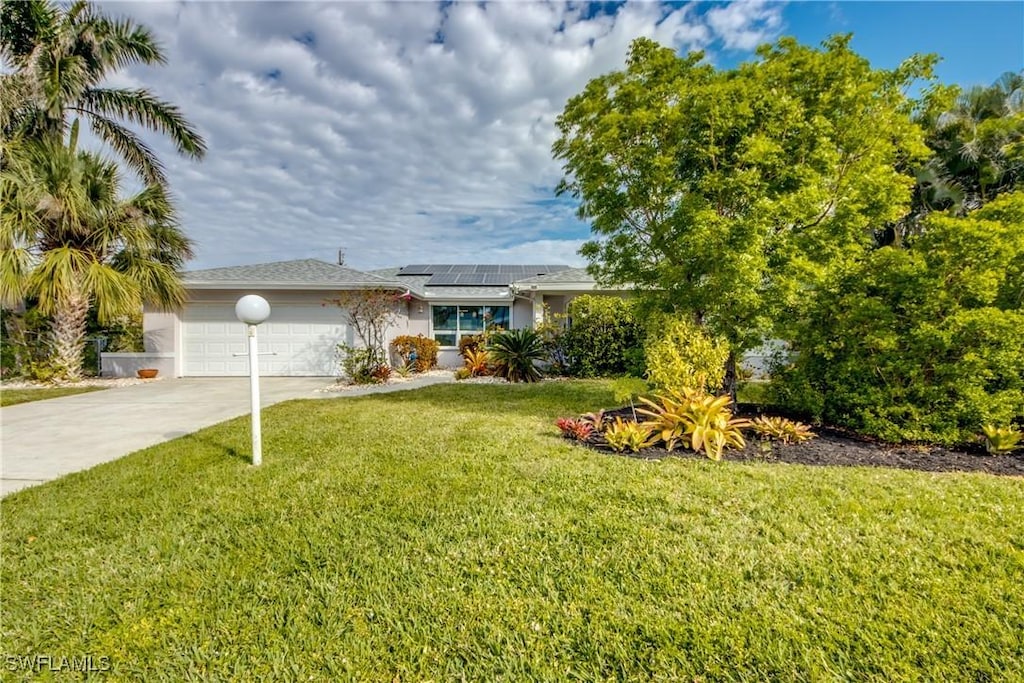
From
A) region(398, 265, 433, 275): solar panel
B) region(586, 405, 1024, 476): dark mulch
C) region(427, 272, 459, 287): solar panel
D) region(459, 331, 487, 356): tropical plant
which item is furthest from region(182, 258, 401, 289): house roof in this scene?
region(586, 405, 1024, 476): dark mulch

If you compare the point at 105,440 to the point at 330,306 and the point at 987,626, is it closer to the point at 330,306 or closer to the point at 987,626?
the point at 330,306

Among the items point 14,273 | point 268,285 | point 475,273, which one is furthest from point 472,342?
point 14,273

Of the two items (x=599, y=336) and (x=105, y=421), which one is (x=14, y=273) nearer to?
(x=105, y=421)

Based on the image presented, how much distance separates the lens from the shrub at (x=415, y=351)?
1451cm

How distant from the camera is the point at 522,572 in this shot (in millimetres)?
2848

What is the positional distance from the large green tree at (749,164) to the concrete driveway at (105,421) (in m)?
7.83

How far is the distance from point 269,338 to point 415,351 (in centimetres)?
457

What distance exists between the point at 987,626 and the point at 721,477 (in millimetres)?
2202

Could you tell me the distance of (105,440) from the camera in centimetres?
639

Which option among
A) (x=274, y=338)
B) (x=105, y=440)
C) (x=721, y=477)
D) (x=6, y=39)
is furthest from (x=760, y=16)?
(x=6, y=39)

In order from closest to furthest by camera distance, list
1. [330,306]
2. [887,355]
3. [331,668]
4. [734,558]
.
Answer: [331,668]
[734,558]
[887,355]
[330,306]

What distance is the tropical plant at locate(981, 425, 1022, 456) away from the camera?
501 centimetres

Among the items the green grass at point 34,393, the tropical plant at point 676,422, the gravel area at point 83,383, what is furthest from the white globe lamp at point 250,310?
the gravel area at point 83,383

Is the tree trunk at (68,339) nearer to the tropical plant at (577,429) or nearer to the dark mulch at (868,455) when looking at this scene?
the tropical plant at (577,429)
